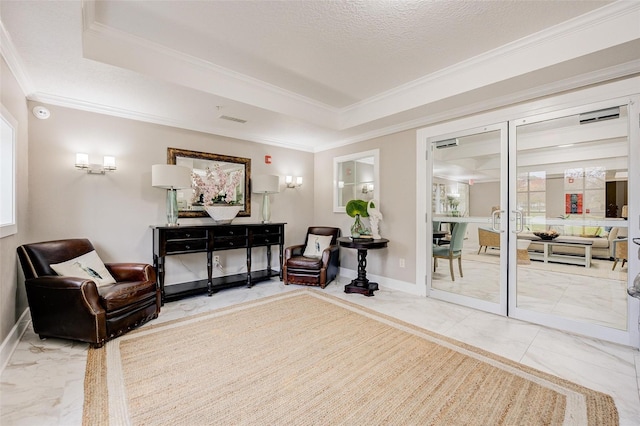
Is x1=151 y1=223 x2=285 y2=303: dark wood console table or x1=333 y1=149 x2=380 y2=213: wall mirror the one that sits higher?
x1=333 y1=149 x2=380 y2=213: wall mirror

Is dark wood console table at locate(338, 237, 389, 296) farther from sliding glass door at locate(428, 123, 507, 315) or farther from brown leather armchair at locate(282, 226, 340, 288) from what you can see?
sliding glass door at locate(428, 123, 507, 315)

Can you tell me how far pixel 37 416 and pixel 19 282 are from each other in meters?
1.84

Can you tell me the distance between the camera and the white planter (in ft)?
12.8

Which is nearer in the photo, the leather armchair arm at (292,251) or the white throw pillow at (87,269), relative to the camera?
the white throw pillow at (87,269)

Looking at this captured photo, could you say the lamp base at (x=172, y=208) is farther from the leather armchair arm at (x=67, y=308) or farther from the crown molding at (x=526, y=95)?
the crown molding at (x=526, y=95)

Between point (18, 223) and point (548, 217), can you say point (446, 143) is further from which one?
point (18, 223)

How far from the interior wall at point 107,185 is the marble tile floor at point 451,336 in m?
0.95

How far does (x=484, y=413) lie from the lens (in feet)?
5.29

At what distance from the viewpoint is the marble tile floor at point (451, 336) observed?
1.64 metres

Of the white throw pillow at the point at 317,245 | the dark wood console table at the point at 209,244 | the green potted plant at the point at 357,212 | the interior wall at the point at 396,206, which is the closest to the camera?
the dark wood console table at the point at 209,244

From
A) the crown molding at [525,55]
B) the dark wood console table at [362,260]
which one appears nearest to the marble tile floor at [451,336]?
the dark wood console table at [362,260]

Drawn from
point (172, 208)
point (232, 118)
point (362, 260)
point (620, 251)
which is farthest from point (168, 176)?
point (620, 251)

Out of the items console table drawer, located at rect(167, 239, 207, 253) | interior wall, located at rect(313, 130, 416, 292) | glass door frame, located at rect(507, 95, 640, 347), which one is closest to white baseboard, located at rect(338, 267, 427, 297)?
interior wall, located at rect(313, 130, 416, 292)

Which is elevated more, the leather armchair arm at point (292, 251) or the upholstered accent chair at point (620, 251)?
the upholstered accent chair at point (620, 251)
